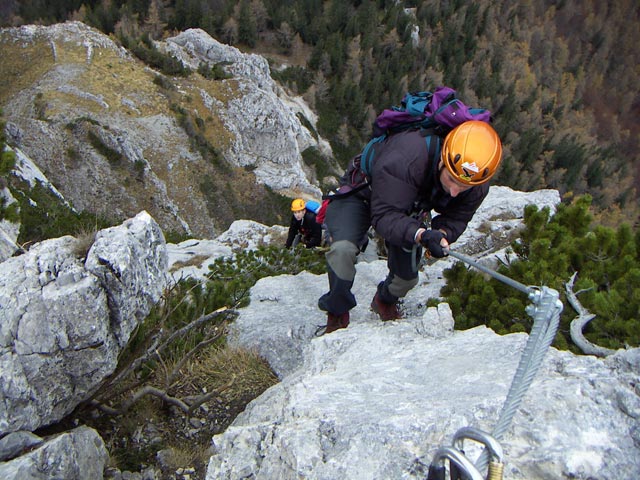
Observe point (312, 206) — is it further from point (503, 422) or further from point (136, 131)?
point (136, 131)

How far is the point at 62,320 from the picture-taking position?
3111 millimetres

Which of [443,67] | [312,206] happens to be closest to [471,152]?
[312,206]

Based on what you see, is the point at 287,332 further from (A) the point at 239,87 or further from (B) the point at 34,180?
(A) the point at 239,87

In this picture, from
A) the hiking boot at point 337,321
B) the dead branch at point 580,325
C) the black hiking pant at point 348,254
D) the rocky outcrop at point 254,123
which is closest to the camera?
the dead branch at point 580,325

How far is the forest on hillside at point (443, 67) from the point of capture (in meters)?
56.2

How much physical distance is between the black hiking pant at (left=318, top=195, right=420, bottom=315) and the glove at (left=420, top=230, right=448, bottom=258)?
0.59 meters

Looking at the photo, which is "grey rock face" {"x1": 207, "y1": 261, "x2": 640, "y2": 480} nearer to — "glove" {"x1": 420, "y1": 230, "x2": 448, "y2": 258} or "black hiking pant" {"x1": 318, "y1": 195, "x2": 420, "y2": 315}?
"black hiking pant" {"x1": 318, "y1": 195, "x2": 420, "y2": 315}

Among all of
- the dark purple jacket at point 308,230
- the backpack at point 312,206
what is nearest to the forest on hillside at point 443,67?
the dark purple jacket at point 308,230

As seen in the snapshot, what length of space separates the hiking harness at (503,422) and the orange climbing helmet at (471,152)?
1210 mm

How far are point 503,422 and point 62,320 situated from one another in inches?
110

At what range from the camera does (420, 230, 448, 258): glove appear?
130 inches

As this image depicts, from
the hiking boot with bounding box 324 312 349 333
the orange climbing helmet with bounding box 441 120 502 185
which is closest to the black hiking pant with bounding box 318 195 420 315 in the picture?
the hiking boot with bounding box 324 312 349 333

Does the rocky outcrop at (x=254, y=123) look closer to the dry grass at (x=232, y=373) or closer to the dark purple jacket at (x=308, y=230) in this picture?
the dark purple jacket at (x=308, y=230)

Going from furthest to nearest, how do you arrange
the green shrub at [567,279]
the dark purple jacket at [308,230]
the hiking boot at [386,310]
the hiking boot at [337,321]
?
the dark purple jacket at [308,230] → the hiking boot at [386,310] → the hiking boot at [337,321] → the green shrub at [567,279]
